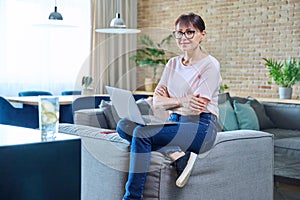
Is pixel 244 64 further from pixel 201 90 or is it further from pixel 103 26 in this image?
pixel 201 90

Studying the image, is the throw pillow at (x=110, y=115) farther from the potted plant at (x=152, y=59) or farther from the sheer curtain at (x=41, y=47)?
the sheer curtain at (x=41, y=47)

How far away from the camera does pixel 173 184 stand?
115 inches

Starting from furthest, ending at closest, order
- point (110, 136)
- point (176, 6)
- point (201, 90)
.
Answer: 1. point (176, 6)
2. point (110, 136)
3. point (201, 90)

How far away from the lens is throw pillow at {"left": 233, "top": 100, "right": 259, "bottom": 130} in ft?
17.6

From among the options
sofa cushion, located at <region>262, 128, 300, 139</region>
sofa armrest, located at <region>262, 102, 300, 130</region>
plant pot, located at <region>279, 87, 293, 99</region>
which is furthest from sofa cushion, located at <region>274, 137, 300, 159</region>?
plant pot, located at <region>279, 87, 293, 99</region>

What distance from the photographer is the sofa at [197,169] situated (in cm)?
291

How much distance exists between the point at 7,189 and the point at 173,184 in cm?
138

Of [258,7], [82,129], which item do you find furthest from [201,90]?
[258,7]

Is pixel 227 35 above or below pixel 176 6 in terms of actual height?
below

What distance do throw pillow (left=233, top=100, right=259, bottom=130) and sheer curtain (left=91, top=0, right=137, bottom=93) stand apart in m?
2.73

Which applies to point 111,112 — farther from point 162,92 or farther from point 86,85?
point 86,85

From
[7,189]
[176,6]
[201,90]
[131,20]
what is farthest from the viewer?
[131,20]

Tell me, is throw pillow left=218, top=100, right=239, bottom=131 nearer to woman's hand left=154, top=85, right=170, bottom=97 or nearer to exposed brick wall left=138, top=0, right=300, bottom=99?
exposed brick wall left=138, top=0, right=300, bottom=99

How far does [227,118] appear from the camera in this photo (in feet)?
17.4
